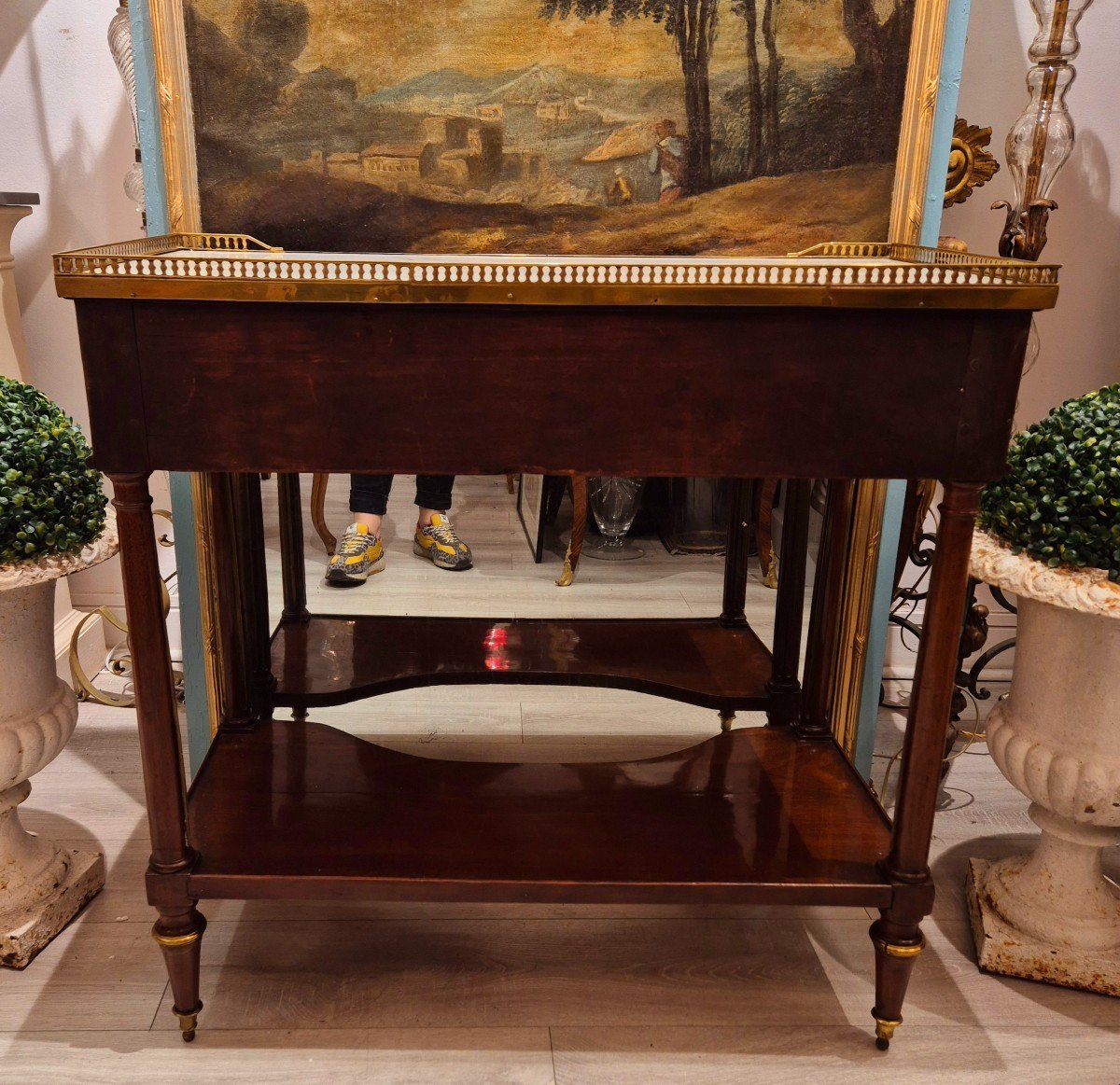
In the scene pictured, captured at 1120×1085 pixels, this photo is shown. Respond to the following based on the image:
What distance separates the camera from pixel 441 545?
209 centimetres

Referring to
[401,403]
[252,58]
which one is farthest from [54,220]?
[401,403]

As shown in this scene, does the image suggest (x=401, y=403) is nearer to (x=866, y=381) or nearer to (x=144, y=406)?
(x=144, y=406)

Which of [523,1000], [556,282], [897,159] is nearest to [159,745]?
[523,1000]

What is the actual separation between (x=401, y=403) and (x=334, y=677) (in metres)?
0.84

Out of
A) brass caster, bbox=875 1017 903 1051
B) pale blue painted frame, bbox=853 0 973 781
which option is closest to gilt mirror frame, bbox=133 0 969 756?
pale blue painted frame, bbox=853 0 973 781

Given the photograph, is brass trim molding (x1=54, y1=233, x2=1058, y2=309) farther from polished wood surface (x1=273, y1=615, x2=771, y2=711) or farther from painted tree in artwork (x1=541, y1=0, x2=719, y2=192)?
polished wood surface (x1=273, y1=615, x2=771, y2=711)

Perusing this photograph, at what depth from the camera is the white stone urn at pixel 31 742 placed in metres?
1.50

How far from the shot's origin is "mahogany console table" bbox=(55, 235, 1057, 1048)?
3.60ft

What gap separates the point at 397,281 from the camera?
1.09 metres

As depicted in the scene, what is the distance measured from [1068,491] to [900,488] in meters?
0.39

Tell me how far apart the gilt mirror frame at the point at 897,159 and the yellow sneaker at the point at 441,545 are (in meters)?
0.44

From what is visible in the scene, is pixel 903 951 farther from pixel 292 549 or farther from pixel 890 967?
pixel 292 549

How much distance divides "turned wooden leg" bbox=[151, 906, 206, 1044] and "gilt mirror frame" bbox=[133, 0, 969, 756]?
522 mm

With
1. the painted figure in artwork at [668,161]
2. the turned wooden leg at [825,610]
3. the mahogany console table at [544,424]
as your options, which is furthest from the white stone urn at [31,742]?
the turned wooden leg at [825,610]
